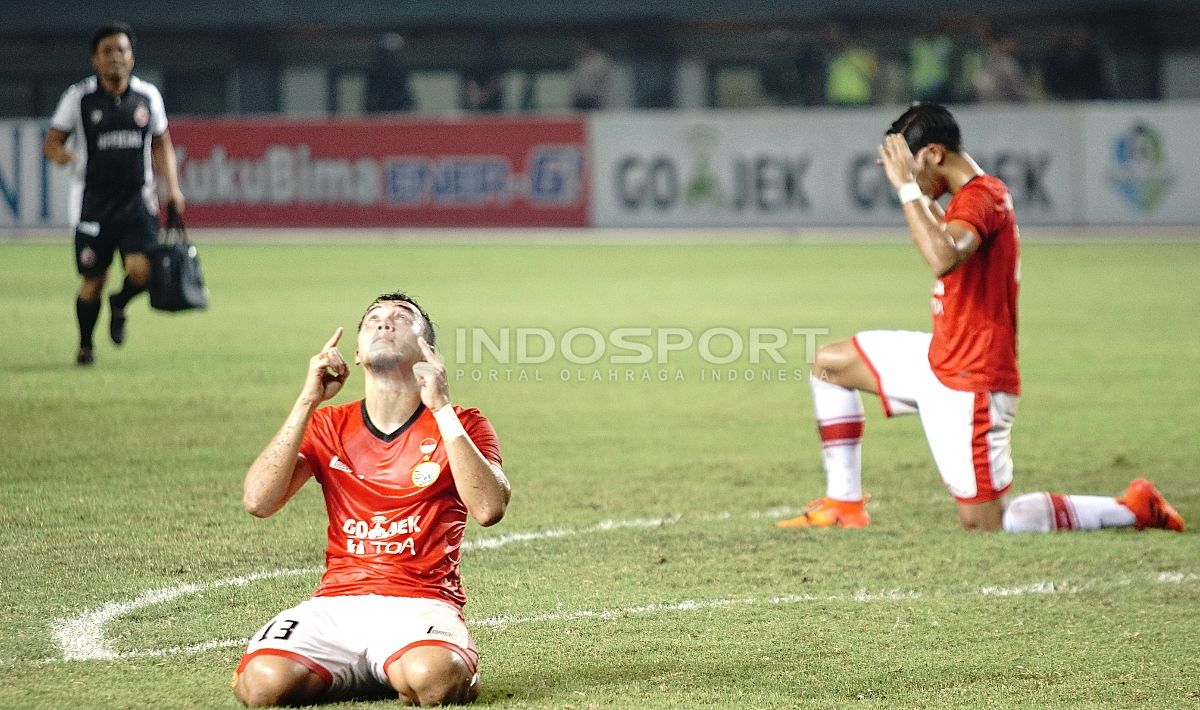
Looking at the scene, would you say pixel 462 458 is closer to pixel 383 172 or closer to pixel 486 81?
pixel 383 172

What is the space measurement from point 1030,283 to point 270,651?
1492 centimetres

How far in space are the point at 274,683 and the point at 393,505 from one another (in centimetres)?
56

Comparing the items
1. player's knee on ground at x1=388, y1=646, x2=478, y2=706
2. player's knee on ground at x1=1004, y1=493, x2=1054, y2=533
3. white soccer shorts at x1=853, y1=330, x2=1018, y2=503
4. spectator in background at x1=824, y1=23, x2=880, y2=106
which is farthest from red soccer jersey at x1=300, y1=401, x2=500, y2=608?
spectator in background at x1=824, y1=23, x2=880, y2=106

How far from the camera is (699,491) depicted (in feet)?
25.6

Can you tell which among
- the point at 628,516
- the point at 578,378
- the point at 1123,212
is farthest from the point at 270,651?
the point at 1123,212

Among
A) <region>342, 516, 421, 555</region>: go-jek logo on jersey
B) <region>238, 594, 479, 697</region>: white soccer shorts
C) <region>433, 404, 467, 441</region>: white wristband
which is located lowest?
<region>238, 594, 479, 697</region>: white soccer shorts

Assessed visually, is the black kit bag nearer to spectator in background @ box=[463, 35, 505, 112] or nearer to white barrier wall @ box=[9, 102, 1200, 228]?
white barrier wall @ box=[9, 102, 1200, 228]

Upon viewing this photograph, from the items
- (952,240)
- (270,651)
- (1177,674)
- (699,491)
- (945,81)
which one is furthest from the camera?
(945,81)

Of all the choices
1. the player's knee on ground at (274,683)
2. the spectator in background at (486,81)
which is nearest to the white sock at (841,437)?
the player's knee on ground at (274,683)

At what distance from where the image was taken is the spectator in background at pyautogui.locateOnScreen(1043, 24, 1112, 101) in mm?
27891

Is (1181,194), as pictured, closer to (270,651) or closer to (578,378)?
(578,378)

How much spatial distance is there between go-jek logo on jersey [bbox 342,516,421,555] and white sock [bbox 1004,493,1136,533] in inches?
121

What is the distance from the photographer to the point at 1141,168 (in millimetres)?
24188

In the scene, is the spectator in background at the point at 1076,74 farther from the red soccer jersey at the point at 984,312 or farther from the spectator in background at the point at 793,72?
the red soccer jersey at the point at 984,312
